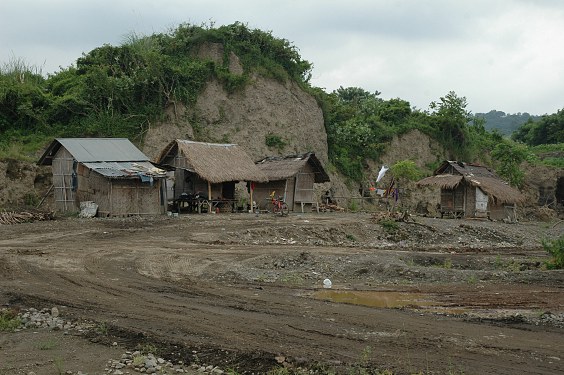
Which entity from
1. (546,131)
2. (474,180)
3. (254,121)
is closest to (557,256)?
(474,180)

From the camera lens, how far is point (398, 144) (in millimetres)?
43719

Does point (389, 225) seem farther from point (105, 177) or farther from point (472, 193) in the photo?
point (105, 177)

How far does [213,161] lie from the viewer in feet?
94.9

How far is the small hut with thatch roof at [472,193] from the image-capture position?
32.3 metres

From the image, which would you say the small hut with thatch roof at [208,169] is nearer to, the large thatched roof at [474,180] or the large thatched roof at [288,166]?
the large thatched roof at [288,166]

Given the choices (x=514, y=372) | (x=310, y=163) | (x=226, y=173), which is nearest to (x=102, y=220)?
(x=226, y=173)

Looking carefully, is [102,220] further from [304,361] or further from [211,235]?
[304,361]

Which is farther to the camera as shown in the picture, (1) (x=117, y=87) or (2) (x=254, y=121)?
(2) (x=254, y=121)

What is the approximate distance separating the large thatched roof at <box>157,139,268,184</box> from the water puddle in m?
16.1

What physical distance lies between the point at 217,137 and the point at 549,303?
88.9ft

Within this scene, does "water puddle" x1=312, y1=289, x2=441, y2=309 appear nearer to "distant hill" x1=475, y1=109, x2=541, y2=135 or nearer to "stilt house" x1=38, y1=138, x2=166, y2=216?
"stilt house" x1=38, y1=138, x2=166, y2=216

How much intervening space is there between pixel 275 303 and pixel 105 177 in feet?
52.3

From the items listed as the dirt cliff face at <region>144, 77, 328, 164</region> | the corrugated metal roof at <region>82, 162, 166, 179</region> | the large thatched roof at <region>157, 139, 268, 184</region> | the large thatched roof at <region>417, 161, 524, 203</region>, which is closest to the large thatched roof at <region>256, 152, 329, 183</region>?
the large thatched roof at <region>157, 139, 268, 184</region>

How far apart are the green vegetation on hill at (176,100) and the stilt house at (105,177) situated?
12.4ft
